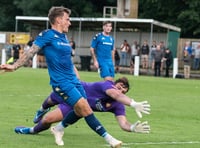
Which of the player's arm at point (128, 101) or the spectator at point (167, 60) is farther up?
the player's arm at point (128, 101)

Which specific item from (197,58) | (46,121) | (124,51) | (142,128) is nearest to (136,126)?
(142,128)

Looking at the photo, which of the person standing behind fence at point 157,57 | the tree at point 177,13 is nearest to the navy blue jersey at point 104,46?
the person standing behind fence at point 157,57

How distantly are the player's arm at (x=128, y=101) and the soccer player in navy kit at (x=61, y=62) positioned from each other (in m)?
0.57

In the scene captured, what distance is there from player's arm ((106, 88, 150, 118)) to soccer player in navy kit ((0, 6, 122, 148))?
573 mm

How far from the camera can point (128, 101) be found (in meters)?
9.57

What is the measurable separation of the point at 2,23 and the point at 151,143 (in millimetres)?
58833

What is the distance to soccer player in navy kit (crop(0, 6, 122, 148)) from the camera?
928 centimetres

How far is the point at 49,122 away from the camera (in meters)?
10.5

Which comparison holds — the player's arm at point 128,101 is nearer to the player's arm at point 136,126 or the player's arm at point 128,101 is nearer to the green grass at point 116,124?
the player's arm at point 136,126

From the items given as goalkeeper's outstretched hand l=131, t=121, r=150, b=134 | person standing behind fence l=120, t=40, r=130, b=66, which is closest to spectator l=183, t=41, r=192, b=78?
person standing behind fence l=120, t=40, r=130, b=66

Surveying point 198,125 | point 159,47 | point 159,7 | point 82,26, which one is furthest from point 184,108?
point 159,7

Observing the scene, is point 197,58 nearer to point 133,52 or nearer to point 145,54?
point 145,54

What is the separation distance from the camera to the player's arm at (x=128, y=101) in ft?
29.6

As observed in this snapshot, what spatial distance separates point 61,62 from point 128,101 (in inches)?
44.9
